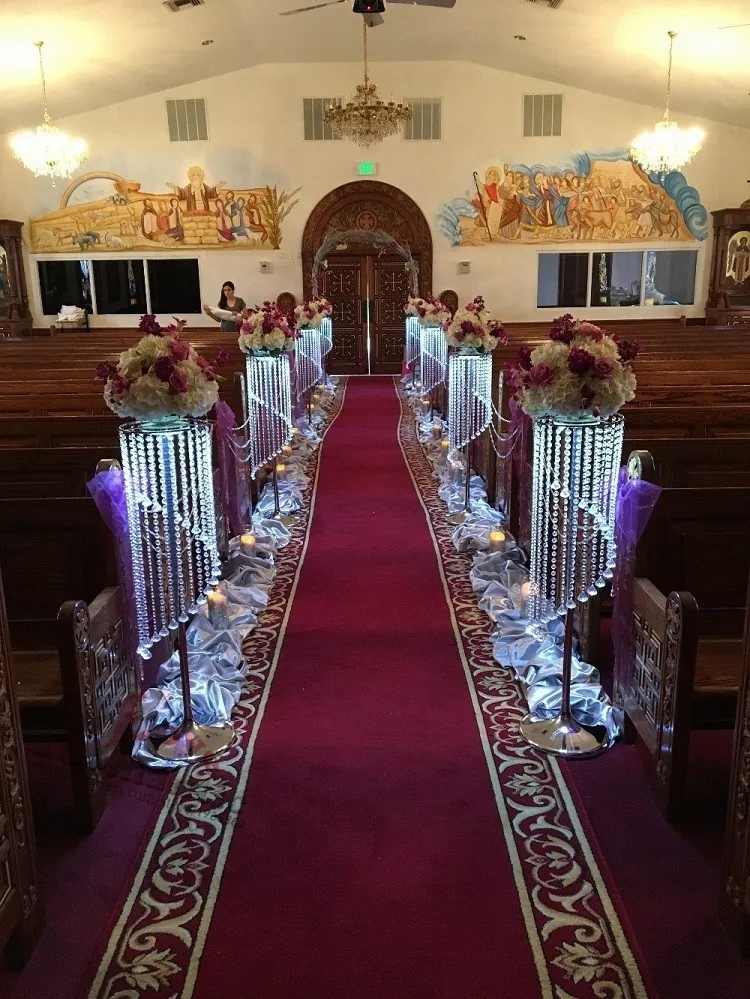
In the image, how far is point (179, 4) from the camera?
33.8ft

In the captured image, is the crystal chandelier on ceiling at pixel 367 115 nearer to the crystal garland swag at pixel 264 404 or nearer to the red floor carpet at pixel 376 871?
the crystal garland swag at pixel 264 404

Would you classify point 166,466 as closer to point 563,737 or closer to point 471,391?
point 563,737

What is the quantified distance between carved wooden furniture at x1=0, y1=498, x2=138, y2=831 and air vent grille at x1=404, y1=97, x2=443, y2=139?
1362cm

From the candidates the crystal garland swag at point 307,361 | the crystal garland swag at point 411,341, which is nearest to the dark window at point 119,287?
the crystal garland swag at point 307,361

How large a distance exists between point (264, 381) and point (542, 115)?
10719 millimetres

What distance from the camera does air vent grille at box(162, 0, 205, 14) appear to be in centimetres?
1013

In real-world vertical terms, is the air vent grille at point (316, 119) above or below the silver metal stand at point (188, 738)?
above

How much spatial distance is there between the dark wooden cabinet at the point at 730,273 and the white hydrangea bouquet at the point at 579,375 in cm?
1291

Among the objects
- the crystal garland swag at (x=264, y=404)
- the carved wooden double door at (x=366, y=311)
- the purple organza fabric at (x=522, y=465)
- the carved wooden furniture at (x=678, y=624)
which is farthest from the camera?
the carved wooden double door at (x=366, y=311)

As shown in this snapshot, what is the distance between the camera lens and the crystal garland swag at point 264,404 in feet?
21.1

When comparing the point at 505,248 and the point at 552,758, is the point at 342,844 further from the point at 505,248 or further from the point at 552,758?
the point at 505,248

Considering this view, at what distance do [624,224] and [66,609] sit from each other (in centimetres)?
1454

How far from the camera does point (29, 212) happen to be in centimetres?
1495

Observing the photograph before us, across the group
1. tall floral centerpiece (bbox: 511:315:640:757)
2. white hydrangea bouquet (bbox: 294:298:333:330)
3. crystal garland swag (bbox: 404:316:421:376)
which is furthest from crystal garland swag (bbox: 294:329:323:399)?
tall floral centerpiece (bbox: 511:315:640:757)
